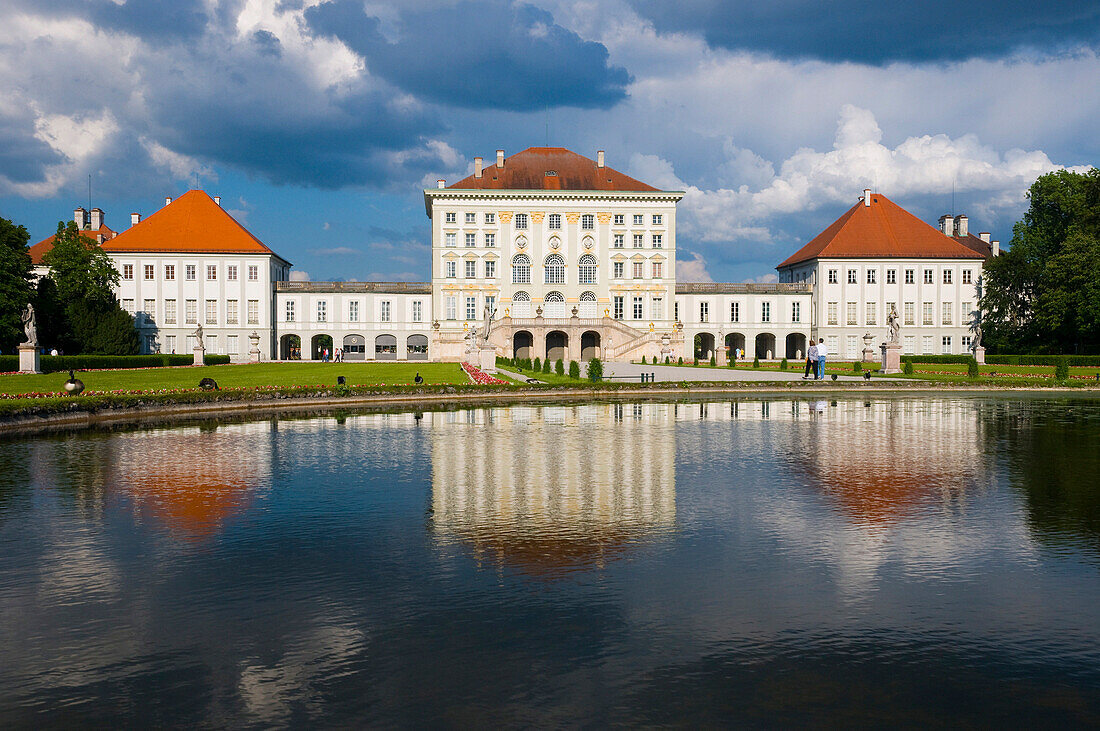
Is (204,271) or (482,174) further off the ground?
(482,174)

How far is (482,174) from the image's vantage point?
263 ft

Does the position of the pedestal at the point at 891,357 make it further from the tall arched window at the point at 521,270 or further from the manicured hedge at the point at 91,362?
the manicured hedge at the point at 91,362

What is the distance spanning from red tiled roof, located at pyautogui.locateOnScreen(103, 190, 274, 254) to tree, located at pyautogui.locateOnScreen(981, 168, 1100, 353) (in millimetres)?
63982

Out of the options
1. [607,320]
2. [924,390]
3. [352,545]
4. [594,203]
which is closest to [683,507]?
[352,545]

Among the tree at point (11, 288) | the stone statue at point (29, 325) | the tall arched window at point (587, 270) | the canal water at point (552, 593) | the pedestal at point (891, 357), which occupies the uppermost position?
the tall arched window at point (587, 270)

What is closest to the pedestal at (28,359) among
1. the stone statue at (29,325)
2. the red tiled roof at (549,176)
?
the stone statue at (29,325)

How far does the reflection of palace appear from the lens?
29.5 feet

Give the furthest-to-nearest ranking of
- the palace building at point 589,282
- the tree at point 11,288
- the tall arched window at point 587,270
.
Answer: the tall arched window at point 587,270 < the palace building at point 589,282 < the tree at point 11,288

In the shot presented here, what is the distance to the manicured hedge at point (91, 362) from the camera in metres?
43.8

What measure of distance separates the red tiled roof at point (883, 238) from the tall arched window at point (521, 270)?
90.1ft

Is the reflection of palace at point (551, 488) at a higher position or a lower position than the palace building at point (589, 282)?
lower

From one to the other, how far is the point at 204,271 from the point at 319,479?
68121mm

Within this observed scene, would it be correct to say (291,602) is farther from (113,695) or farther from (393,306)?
(393,306)

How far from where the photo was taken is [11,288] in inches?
1955
